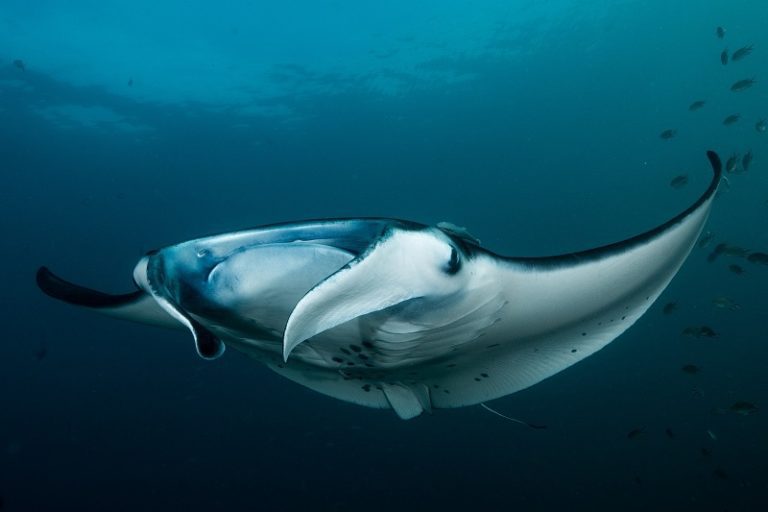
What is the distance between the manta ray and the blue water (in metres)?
7.19

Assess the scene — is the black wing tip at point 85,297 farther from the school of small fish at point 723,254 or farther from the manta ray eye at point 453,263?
the school of small fish at point 723,254

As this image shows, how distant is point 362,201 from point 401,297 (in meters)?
41.8

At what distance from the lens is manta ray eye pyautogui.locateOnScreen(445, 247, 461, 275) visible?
1620 mm

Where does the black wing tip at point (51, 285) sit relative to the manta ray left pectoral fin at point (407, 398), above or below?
above

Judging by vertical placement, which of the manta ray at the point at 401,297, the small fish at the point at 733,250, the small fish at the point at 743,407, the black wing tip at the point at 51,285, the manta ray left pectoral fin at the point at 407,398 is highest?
the small fish at the point at 733,250

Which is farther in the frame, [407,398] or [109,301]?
[407,398]

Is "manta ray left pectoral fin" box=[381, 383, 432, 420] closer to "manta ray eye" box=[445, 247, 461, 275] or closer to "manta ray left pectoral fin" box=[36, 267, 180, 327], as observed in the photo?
"manta ray left pectoral fin" box=[36, 267, 180, 327]

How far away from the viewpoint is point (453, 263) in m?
1.64

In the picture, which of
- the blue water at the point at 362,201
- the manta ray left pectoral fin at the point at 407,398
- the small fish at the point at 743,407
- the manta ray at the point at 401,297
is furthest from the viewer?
the blue water at the point at 362,201

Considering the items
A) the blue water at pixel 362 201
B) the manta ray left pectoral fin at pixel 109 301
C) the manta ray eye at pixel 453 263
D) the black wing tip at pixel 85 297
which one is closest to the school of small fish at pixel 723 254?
the blue water at pixel 362 201

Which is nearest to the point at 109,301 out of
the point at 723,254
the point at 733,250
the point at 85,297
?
the point at 85,297

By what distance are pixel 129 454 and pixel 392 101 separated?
23785mm

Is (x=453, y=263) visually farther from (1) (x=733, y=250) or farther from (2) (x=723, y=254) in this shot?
(2) (x=723, y=254)

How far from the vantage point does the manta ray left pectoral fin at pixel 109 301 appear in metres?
2.51
